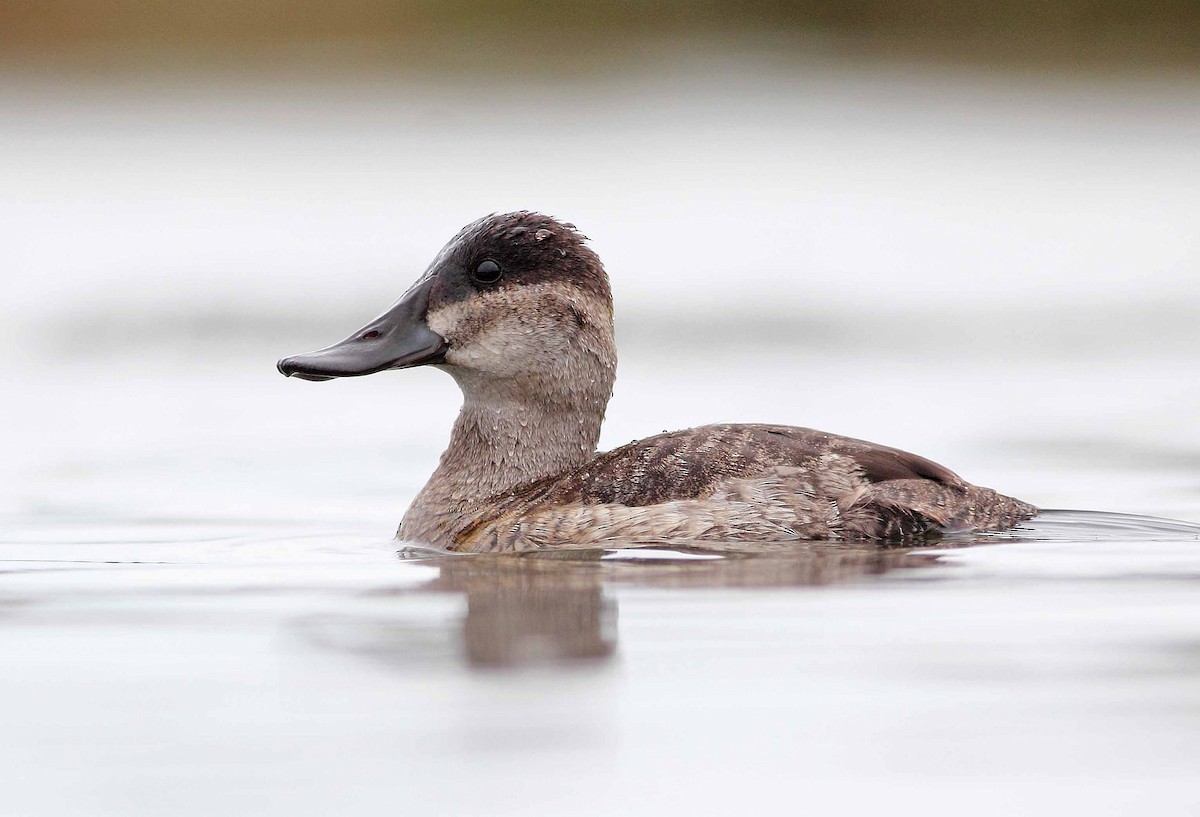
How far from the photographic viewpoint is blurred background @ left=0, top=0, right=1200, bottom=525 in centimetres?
1071

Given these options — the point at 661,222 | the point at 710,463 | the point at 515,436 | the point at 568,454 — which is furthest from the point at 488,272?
the point at 661,222

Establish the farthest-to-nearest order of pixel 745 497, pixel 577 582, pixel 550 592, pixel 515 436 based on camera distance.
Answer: pixel 515 436 < pixel 745 497 < pixel 577 582 < pixel 550 592

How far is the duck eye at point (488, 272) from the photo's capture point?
767cm

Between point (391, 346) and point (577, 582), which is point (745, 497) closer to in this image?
point (577, 582)

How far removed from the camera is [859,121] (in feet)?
85.9

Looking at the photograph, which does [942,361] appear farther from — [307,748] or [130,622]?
[307,748]

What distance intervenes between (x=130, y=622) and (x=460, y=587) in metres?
1.04

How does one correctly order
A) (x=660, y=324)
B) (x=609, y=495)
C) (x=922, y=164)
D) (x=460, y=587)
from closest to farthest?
(x=460, y=587)
(x=609, y=495)
(x=660, y=324)
(x=922, y=164)

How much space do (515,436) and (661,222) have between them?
40.9 feet

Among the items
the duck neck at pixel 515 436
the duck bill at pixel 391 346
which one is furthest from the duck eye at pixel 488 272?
the duck neck at pixel 515 436

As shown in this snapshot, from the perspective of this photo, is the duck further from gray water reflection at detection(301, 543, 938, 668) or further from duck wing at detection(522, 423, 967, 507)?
gray water reflection at detection(301, 543, 938, 668)

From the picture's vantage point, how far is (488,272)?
25.2ft

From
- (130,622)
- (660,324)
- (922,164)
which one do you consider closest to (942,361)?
(660,324)

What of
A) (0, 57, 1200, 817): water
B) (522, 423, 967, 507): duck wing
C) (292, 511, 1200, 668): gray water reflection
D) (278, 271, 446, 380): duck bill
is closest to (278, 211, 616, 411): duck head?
(278, 271, 446, 380): duck bill
